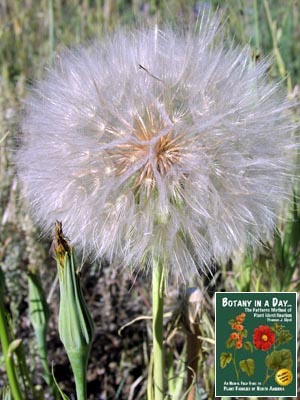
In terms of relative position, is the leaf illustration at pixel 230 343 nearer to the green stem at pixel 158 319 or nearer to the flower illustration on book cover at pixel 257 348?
the flower illustration on book cover at pixel 257 348

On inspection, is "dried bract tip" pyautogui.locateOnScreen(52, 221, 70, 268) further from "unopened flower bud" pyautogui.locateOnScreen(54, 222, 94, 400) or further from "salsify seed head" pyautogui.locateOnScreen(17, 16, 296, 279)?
"salsify seed head" pyautogui.locateOnScreen(17, 16, 296, 279)

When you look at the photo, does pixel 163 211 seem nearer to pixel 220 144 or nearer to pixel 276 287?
pixel 220 144

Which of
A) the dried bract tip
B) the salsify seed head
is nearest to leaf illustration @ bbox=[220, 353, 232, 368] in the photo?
the salsify seed head

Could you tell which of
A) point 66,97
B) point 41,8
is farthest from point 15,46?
point 66,97

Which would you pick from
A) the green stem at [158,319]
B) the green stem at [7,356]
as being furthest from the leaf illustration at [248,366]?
the green stem at [7,356]

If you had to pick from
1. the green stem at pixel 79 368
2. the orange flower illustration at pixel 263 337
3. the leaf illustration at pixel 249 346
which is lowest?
the green stem at pixel 79 368

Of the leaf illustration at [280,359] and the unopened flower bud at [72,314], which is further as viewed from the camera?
the leaf illustration at [280,359]
